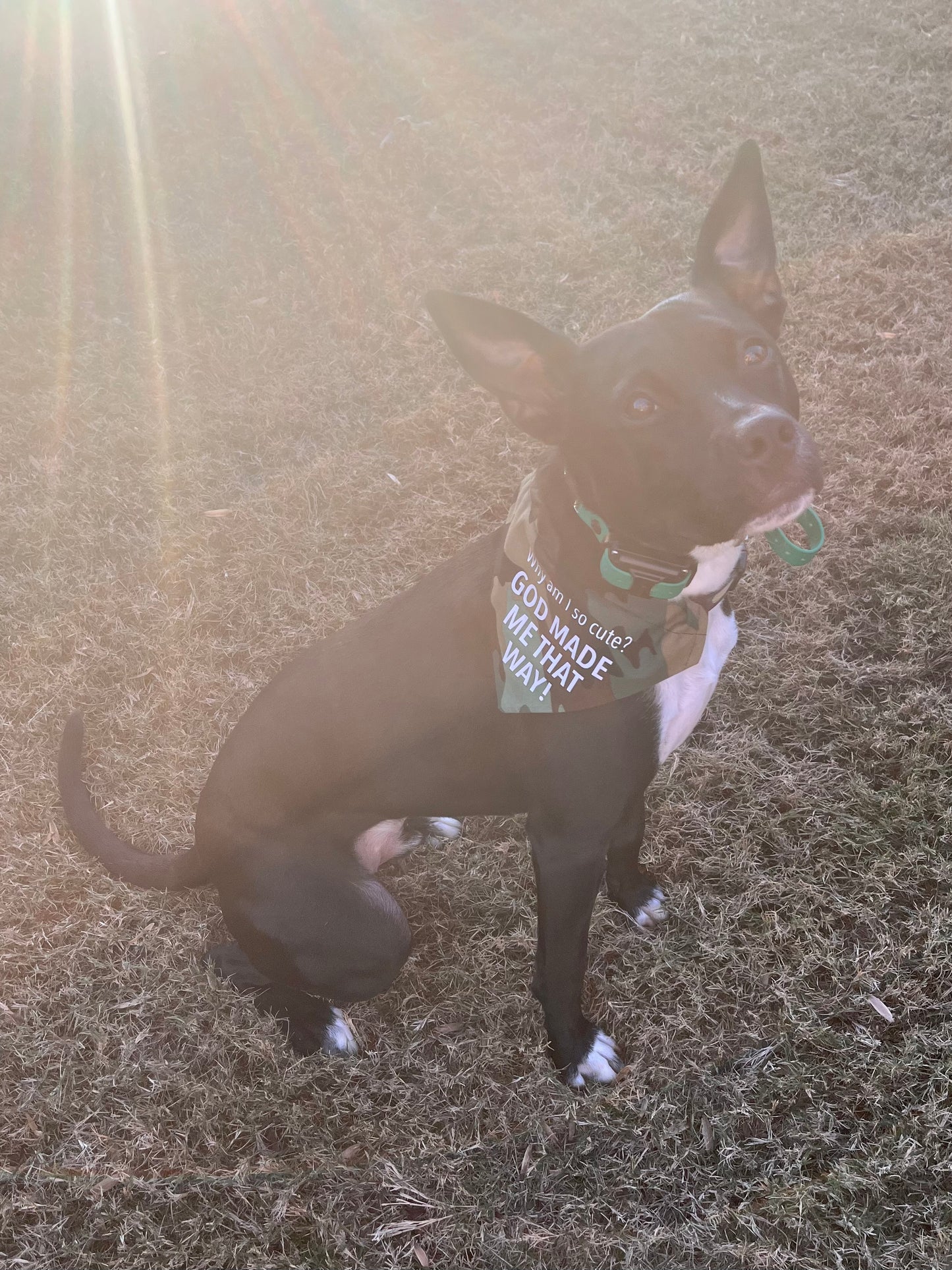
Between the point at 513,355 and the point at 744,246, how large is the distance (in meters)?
0.81

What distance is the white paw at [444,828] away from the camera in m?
3.50

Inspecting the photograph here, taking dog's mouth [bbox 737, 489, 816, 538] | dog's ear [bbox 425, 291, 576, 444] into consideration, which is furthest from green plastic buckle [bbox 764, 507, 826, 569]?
dog's ear [bbox 425, 291, 576, 444]

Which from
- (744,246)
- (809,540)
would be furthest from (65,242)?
(809,540)

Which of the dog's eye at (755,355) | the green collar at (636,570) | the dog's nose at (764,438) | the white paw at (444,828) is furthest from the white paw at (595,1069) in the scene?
the dog's eye at (755,355)

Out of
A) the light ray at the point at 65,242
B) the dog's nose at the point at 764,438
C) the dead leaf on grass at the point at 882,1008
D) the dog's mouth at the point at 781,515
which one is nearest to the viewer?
the dog's nose at the point at 764,438

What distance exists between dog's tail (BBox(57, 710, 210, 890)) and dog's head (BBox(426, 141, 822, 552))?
5.74 feet

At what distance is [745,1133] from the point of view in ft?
8.79

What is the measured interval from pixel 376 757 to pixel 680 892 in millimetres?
1399

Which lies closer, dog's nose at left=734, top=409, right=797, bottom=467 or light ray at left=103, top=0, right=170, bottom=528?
dog's nose at left=734, top=409, right=797, bottom=467

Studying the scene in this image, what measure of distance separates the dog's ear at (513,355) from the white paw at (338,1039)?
6.81 feet

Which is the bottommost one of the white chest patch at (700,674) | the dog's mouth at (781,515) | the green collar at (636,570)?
the white chest patch at (700,674)

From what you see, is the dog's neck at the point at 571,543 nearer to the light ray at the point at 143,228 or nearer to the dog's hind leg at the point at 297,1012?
the dog's hind leg at the point at 297,1012

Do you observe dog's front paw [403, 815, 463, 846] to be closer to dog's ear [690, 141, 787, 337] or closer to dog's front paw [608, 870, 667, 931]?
dog's front paw [608, 870, 667, 931]

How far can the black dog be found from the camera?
7.29ft
